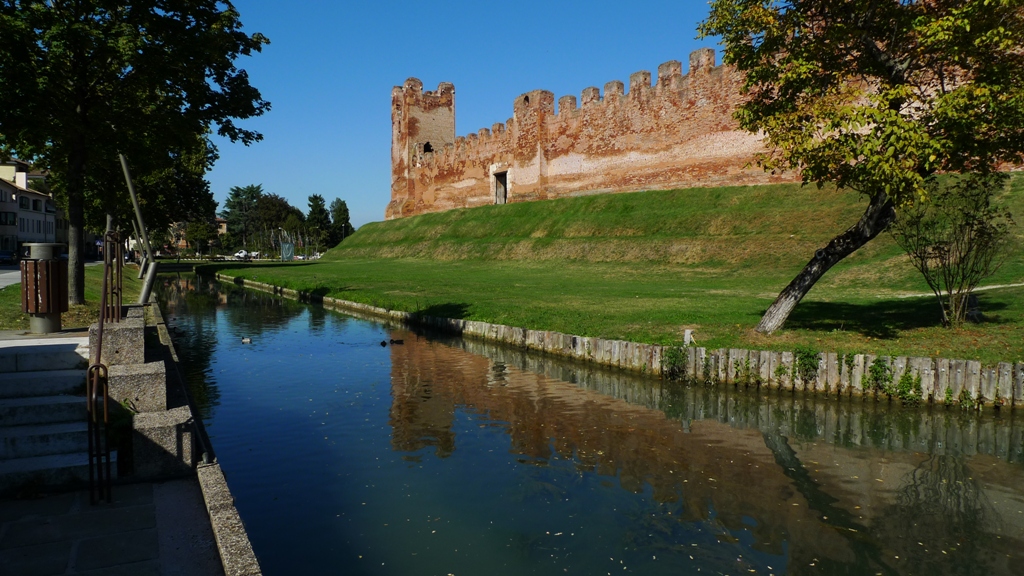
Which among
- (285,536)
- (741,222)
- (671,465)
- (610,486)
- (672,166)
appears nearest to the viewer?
(285,536)

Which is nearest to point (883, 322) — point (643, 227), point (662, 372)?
point (662, 372)

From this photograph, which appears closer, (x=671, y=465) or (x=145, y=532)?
(x=145, y=532)

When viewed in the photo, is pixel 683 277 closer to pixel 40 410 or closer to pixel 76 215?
pixel 76 215

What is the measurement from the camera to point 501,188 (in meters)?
59.7

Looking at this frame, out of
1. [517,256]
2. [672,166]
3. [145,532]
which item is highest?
[672,166]

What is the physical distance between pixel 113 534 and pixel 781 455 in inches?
292

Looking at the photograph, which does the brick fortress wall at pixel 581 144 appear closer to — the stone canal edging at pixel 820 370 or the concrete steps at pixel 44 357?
the stone canal edging at pixel 820 370

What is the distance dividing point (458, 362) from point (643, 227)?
25.3m

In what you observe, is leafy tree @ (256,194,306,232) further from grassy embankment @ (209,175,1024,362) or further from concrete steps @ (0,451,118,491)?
concrete steps @ (0,451,118,491)

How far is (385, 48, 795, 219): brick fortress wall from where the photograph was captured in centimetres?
3928

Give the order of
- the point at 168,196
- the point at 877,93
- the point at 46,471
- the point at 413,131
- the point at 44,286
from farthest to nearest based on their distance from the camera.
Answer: the point at 413,131, the point at 168,196, the point at 877,93, the point at 44,286, the point at 46,471

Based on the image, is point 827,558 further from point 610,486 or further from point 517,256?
point 517,256

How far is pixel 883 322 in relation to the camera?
48.3 ft

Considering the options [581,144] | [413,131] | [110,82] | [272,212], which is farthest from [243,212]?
[110,82]
